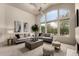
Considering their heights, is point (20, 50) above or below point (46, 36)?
below

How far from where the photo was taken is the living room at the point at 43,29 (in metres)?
2.50

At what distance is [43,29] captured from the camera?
109 inches

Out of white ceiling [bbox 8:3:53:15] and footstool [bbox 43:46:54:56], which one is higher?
white ceiling [bbox 8:3:53:15]

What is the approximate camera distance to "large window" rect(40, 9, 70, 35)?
2.58m

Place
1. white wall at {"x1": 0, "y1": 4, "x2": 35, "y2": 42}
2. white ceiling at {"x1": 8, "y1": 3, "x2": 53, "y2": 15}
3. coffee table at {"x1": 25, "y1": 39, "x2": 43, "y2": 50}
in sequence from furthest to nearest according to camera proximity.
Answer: coffee table at {"x1": 25, "y1": 39, "x2": 43, "y2": 50} → white wall at {"x1": 0, "y1": 4, "x2": 35, "y2": 42} → white ceiling at {"x1": 8, "y1": 3, "x2": 53, "y2": 15}

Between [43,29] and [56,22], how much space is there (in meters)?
0.59

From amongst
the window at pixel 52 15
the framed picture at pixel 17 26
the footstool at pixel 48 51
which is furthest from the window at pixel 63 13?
the framed picture at pixel 17 26

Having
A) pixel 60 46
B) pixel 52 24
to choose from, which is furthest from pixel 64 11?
pixel 60 46

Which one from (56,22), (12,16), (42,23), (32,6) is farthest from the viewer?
(12,16)

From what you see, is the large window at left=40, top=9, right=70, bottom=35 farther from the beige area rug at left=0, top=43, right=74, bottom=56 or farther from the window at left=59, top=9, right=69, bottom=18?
the beige area rug at left=0, top=43, right=74, bottom=56

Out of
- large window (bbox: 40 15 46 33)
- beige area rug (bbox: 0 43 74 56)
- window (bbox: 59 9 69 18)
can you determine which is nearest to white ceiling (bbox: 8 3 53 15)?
large window (bbox: 40 15 46 33)

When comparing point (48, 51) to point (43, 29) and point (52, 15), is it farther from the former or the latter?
point (52, 15)

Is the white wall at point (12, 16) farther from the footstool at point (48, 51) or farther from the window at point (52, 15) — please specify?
the footstool at point (48, 51)

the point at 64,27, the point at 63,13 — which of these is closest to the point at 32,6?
the point at 63,13
